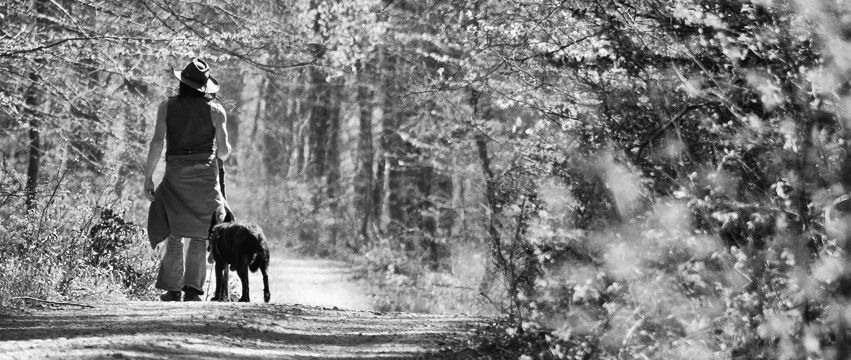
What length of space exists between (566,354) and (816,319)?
6.15 feet

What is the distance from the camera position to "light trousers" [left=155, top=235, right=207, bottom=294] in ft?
32.1

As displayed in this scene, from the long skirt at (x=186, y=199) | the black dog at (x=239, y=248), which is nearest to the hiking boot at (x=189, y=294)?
the black dog at (x=239, y=248)

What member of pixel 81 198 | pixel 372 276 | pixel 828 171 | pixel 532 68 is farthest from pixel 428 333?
pixel 372 276

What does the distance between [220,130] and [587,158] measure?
391cm

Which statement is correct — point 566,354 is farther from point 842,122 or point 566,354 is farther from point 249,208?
point 249,208

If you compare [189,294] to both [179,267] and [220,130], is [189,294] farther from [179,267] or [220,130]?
[220,130]

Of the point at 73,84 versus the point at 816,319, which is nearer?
the point at 816,319

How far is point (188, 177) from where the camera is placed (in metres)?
9.62

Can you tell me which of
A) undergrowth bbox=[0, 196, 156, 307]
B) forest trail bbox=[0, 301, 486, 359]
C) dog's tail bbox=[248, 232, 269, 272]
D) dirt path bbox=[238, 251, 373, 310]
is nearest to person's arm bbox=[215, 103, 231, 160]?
dog's tail bbox=[248, 232, 269, 272]

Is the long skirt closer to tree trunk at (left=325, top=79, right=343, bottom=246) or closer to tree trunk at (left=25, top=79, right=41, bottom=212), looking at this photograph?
tree trunk at (left=25, top=79, right=41, bottom=212)

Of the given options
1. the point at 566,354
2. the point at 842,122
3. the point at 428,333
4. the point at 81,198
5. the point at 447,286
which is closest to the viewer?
the point at 842,122

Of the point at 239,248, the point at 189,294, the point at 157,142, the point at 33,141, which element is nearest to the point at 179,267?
the point at 189,294

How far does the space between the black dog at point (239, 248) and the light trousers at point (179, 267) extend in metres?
0.21

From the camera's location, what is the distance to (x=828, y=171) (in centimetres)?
411
